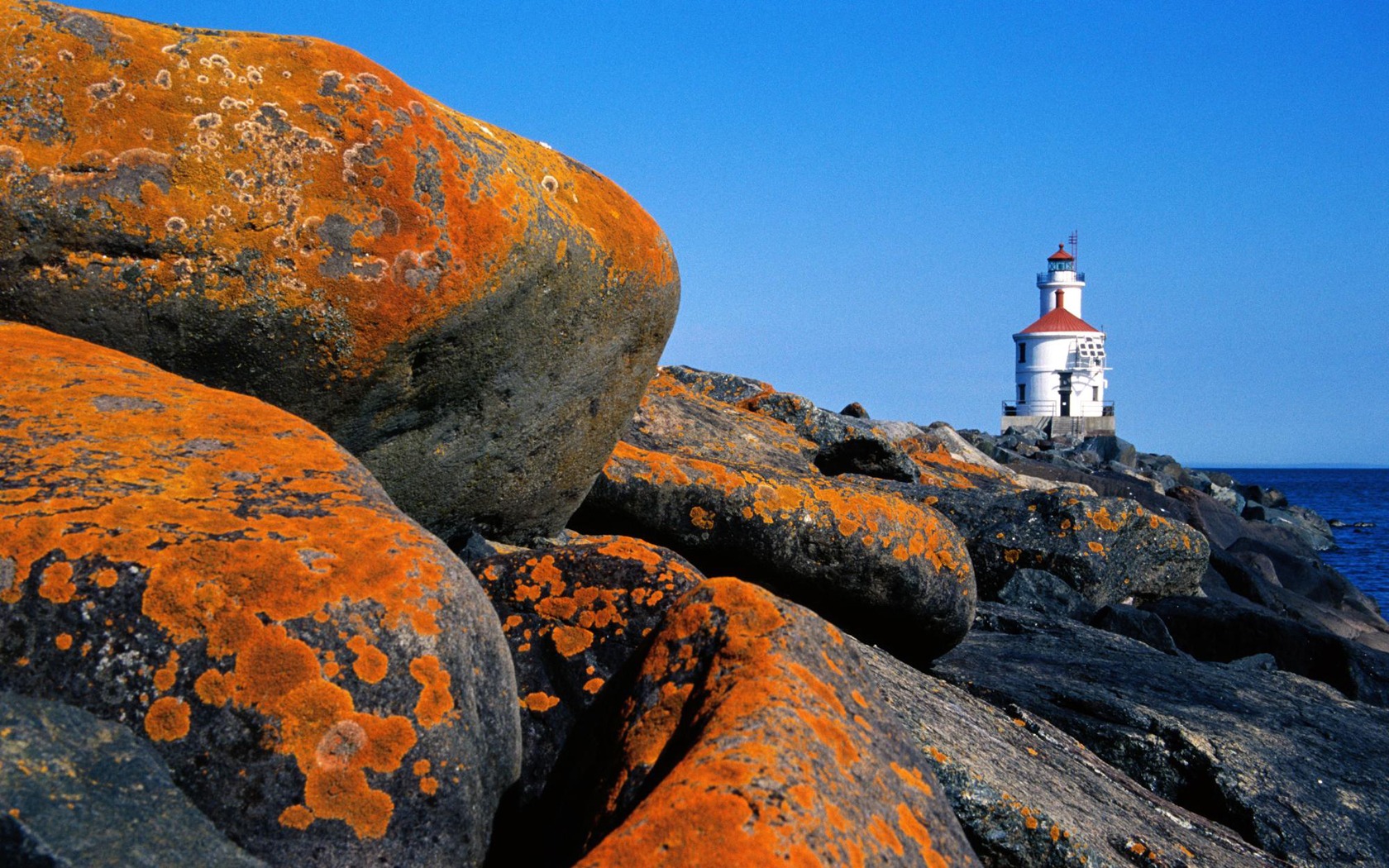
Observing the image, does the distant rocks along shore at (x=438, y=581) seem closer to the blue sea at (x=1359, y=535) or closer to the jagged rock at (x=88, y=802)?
the jagged rock at (x=88, y=802)

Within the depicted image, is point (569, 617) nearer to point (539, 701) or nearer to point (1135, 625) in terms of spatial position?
point (539, 701)

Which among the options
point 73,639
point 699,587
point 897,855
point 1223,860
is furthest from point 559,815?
point 1223,860

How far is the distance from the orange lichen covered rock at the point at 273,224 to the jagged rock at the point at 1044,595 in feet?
18.7

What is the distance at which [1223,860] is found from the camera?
5145 millimetres

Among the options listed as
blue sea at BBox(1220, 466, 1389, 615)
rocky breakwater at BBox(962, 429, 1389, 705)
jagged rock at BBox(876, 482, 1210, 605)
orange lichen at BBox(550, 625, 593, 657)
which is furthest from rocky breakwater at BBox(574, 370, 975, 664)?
blue sea at BBox(1220, 466, 1389, 615)

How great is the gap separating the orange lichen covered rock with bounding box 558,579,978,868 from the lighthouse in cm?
8978

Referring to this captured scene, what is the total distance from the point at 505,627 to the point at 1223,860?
3.38 m

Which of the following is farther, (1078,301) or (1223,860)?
(1078,301)

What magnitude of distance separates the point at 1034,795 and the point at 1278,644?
21.8ft

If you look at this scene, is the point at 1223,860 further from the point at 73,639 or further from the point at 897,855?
the point at 73,639

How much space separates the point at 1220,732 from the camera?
22.0ft

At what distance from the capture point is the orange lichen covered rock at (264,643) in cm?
284

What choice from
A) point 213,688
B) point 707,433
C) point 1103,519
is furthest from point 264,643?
point 1103,519

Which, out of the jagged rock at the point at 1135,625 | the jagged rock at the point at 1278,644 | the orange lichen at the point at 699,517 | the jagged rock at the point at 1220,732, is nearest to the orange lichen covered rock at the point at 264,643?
the orange lichen at the point at 699,517
